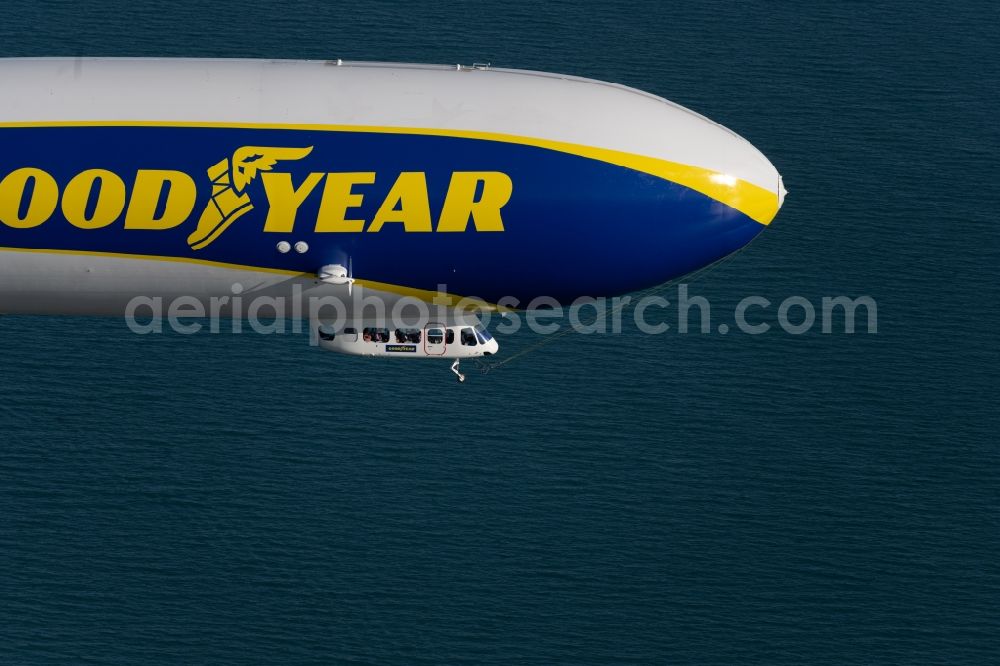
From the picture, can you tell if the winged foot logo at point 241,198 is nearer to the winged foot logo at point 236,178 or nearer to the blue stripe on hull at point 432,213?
the winged foot logo at point 236,178

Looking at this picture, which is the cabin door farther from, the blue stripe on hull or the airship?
the blue stripe on hull

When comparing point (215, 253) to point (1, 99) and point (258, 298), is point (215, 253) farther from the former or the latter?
point (1, 99)

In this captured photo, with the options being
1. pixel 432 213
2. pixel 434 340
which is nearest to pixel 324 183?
pixel 432 213

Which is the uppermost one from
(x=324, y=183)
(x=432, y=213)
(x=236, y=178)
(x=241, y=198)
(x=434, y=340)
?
(x=236, y=178)

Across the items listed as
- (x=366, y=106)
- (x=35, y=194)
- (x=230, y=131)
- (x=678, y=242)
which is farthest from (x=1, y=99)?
(x=678, y=242)

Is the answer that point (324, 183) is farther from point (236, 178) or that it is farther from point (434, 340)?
point (434, 340)
